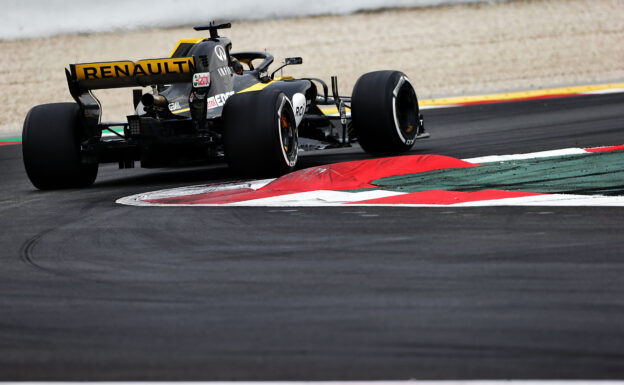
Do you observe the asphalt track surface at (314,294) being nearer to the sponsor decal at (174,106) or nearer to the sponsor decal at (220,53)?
the sponsor decal at (174,106)

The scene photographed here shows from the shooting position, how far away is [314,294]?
14.6ft

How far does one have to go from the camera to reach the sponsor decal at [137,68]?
901cm

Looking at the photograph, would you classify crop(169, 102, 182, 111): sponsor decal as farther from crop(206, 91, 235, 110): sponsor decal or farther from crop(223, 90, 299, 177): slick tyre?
crop(223, 90, 299, 177): slick tyre

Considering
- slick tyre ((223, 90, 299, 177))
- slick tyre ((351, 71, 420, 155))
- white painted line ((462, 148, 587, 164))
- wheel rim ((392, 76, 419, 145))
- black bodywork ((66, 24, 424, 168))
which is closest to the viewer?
slick tyre ((223, 90, 299, 177))

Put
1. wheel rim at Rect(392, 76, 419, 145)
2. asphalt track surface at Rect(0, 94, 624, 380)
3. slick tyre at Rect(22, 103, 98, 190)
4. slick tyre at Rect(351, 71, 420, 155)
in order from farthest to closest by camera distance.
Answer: wheel rim at Rect(392, 76, 419, 145), slick tyre at Rect(351, 71, 420, 155), slick tyre at Rect(22, 103, 98, 190), asphalt track surface at Rect(0, 94, 624, 380)

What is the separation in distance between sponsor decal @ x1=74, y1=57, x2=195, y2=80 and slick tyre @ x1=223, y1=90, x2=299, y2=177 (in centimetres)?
52

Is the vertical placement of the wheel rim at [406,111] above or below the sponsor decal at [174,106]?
below

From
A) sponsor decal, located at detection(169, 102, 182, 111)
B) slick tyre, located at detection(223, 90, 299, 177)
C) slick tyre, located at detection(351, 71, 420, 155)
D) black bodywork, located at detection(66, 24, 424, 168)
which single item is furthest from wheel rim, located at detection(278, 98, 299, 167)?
slick tyre, located at detection(351, 71, 420, 155)

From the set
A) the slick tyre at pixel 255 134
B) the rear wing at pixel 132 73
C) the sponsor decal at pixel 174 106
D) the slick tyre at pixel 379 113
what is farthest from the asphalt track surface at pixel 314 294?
the slick tyre at pixel 379 113

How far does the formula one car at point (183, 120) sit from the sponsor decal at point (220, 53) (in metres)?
0.01

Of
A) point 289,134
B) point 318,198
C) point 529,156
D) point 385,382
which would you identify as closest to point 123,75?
point 289,134

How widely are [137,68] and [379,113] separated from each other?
2602 millimetres

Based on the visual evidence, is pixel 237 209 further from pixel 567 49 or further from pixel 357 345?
pixel 567 49

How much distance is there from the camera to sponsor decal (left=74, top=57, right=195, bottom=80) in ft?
29.6
